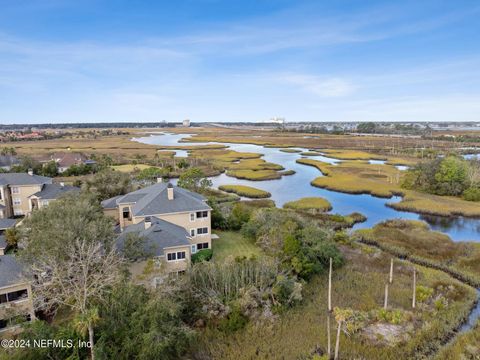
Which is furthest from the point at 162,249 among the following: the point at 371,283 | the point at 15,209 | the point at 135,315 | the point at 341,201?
the point at 341,201

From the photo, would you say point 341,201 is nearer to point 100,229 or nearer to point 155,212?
point 155,212

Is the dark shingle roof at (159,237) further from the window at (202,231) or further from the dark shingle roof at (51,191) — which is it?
the dark shingle roof at (51,191)

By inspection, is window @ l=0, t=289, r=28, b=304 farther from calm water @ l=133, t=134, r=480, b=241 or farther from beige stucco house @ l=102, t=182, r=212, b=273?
calm water @ l=133, t=134, r=480, b=241

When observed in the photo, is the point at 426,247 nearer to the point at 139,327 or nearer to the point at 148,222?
the point at 148,222

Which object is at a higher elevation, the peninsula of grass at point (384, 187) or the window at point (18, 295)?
the window at point (18, 295)

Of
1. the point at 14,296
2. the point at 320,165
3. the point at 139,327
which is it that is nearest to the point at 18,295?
the point at 14,296

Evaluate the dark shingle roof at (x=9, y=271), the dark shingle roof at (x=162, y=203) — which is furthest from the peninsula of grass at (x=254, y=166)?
the dark shingle roof at (x=9, y=271)

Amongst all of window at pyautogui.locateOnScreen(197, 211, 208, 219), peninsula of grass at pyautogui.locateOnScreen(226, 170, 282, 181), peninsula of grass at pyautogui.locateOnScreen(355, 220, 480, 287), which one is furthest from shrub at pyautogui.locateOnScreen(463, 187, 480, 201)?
window at pyautogui.locateOnScreen(197, 211, 208, 219)
